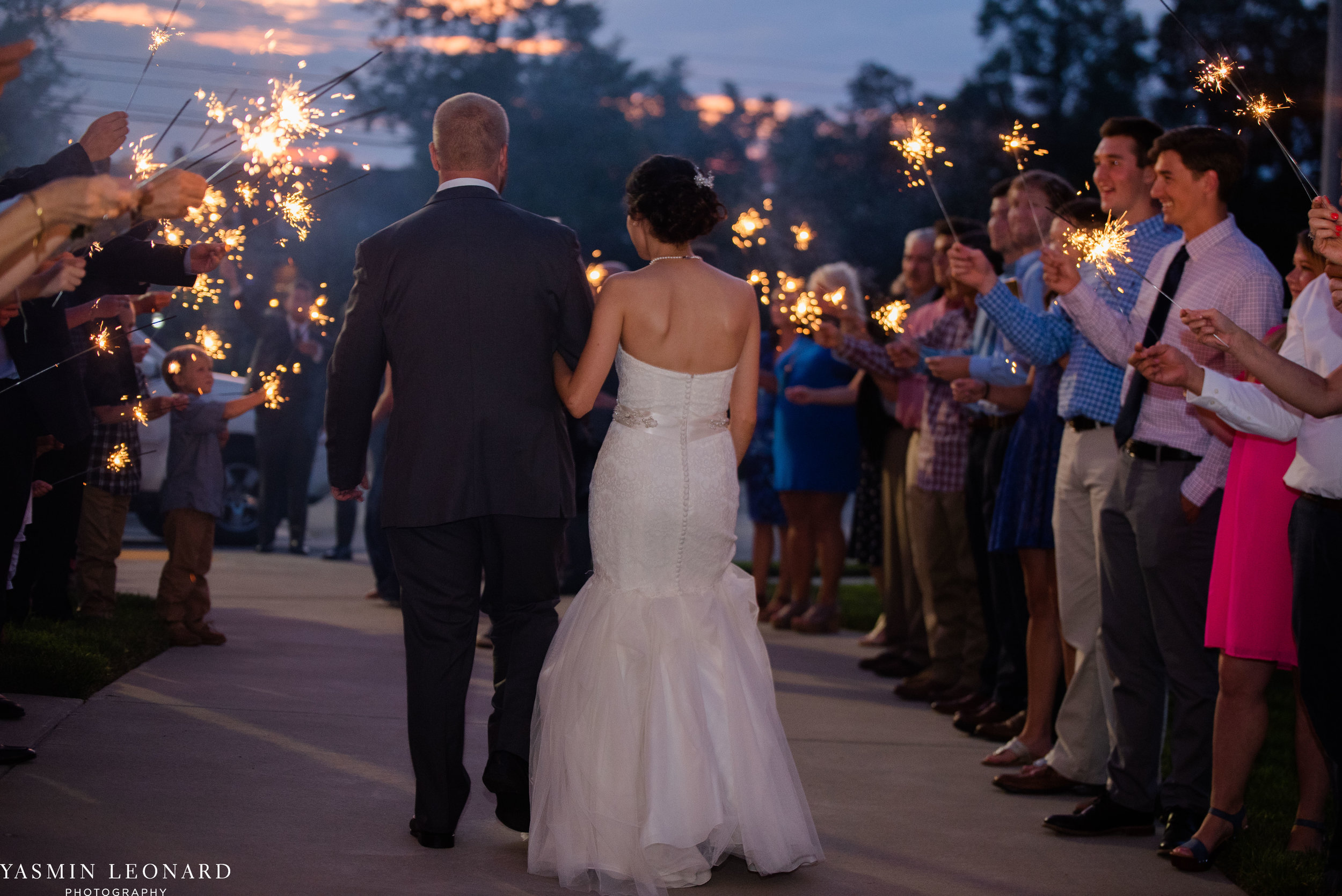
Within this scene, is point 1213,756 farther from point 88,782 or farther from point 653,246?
point 88,782

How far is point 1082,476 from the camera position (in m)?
5.31

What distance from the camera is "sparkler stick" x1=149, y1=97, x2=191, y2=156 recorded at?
353 centimetres

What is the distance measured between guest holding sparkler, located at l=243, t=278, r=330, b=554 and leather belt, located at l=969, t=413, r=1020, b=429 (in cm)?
713

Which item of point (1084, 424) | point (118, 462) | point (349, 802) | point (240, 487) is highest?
point (1084, 424)

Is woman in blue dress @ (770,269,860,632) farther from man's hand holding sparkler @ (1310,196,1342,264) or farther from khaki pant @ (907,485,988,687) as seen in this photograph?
man's hand holding sparkler @ (1310,196,1342,264)

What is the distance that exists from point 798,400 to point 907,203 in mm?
35115

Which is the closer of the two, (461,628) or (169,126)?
(169,126)

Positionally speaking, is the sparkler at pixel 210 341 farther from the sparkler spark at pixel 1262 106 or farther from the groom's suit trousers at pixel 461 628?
the sparkler spark at pixel 1262 106

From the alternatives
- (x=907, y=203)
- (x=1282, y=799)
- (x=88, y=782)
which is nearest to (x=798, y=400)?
(x=1282, y=799)

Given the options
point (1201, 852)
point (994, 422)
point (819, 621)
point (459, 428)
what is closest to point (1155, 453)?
point (1201, 852)

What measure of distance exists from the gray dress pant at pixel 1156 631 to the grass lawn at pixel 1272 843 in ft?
0.82

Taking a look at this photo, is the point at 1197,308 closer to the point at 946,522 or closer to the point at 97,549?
the point at 946,522

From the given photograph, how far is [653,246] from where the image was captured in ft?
14.8

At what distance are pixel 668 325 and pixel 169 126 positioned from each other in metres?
1.66
